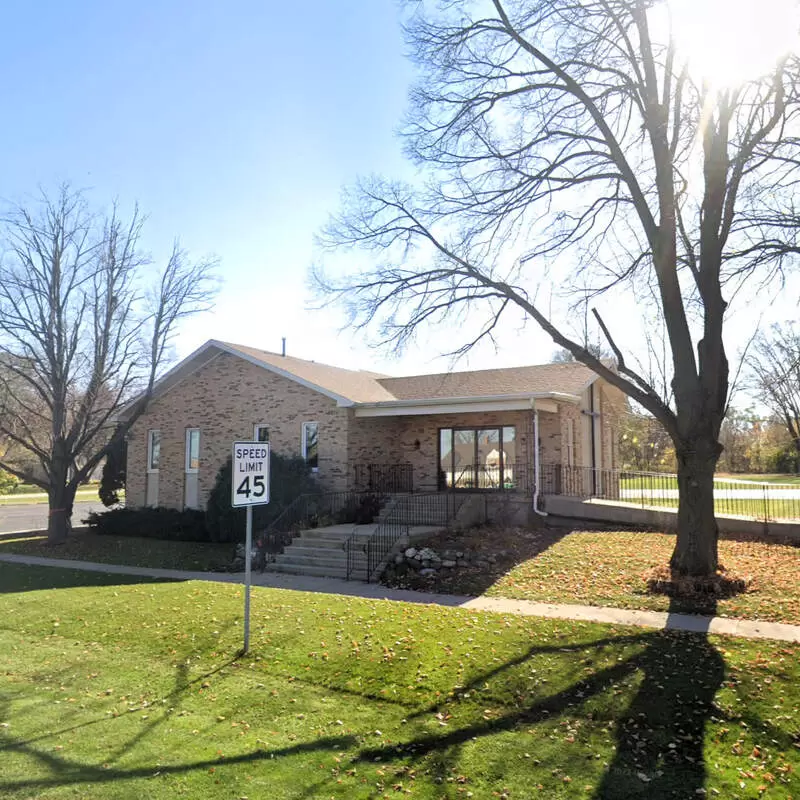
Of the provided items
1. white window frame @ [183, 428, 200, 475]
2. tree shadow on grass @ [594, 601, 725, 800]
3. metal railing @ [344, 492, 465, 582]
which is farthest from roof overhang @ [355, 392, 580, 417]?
tree shadow on grass @ [594, 601, 725, 800]

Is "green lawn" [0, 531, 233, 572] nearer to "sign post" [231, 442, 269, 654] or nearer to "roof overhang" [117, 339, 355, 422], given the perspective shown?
"roof overhang" [117, 339, 355, 422]

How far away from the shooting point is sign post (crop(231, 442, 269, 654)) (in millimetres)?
8141

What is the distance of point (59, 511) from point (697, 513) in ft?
59.7

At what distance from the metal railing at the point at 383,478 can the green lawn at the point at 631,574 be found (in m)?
5.95

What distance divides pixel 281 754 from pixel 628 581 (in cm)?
808

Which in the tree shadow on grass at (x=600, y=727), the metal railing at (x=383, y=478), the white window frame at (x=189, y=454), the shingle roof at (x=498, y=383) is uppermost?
the shingle roof at (x=498, y=383)

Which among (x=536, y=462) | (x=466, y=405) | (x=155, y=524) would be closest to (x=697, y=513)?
(x=536, y=462)

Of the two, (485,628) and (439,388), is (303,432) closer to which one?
(439,388)

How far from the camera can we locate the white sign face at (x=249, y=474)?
813 centimetres

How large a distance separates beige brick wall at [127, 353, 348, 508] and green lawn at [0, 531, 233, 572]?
259 cm

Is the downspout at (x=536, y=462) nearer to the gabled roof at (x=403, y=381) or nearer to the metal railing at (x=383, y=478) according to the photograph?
the gabled roof at (x=403, y=381)

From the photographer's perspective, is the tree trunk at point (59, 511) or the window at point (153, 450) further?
the window at point (153, 450)

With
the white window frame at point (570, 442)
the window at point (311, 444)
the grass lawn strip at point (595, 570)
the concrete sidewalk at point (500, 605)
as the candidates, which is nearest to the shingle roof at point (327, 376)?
the window at point (311, 444)

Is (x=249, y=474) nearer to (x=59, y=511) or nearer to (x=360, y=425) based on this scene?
(x=360, y=425)
